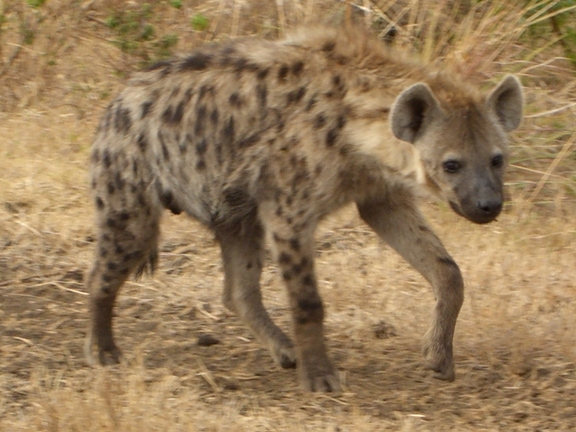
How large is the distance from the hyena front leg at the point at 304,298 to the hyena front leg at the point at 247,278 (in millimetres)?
380

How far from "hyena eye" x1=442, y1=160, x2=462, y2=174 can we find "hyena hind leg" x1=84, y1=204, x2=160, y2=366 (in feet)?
3.66

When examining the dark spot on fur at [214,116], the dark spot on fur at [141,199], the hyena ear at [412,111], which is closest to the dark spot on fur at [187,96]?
the dark spot on fur at [214,116]

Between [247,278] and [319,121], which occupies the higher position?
[319,121]

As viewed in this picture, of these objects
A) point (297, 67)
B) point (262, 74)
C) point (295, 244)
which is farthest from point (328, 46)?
point (295, 244)

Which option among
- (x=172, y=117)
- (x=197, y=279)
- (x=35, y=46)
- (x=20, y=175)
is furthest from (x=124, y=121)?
(x=35, y=46)

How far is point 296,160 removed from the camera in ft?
12.6

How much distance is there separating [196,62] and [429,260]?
113 cm

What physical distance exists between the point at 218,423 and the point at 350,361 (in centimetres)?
91

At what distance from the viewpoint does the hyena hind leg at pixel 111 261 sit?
412 cm

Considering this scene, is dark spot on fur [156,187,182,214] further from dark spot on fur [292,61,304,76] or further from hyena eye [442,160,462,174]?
hyena eye [442,160,462,174]

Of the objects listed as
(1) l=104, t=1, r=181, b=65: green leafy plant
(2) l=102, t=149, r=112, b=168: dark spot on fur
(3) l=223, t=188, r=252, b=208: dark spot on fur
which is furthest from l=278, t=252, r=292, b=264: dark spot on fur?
(1) l=104, t=1, r=181, b=65: green leafy plant

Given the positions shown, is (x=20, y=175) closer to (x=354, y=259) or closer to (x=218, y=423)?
(x=354, y=259)

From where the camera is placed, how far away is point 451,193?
12.1 ft

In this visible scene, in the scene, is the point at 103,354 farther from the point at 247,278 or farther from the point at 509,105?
the point at 509,105
